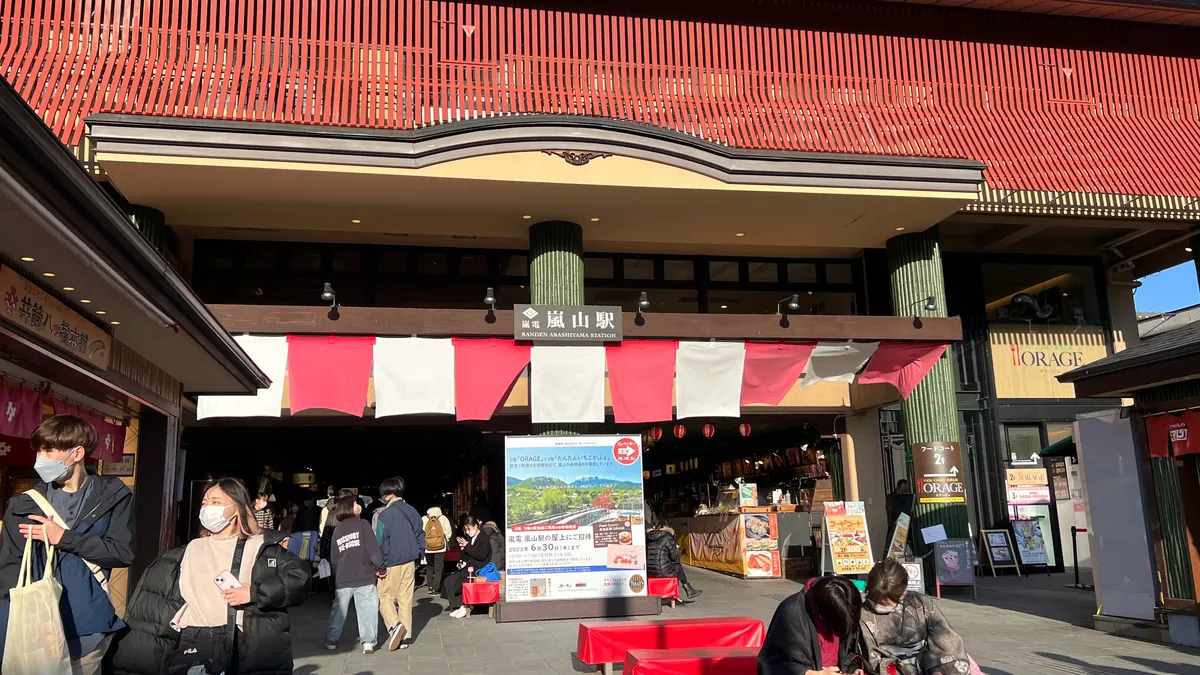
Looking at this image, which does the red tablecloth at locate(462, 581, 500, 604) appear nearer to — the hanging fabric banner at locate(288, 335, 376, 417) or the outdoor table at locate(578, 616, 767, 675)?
the hanging fabric banner at locate(288, 335, 376, 417)

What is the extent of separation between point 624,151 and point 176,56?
7174mm

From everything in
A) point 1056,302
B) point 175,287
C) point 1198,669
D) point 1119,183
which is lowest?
point 1198,669

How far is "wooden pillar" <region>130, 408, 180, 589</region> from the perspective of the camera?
30.8 feet

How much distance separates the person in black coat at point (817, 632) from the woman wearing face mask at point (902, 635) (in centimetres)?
40

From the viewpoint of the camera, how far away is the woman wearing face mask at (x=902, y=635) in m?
5.24

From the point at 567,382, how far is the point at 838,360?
453 cm

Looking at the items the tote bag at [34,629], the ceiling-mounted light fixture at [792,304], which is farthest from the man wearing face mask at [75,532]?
the ceiling-mounted light fixture at [792,304]

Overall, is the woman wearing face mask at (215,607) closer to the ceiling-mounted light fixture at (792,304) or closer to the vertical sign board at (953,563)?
the ceiling-mounted light fixture at (792,304)

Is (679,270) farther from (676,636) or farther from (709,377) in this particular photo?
(676,636)

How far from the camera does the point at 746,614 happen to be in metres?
12.1

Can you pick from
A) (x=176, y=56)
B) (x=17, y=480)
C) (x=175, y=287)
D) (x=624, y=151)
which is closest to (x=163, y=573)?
(x=175, y=287)

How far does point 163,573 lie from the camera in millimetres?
4199

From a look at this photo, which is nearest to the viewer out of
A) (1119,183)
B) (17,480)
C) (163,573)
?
(163,573)

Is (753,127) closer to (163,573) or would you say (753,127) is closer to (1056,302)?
(1056,302)
